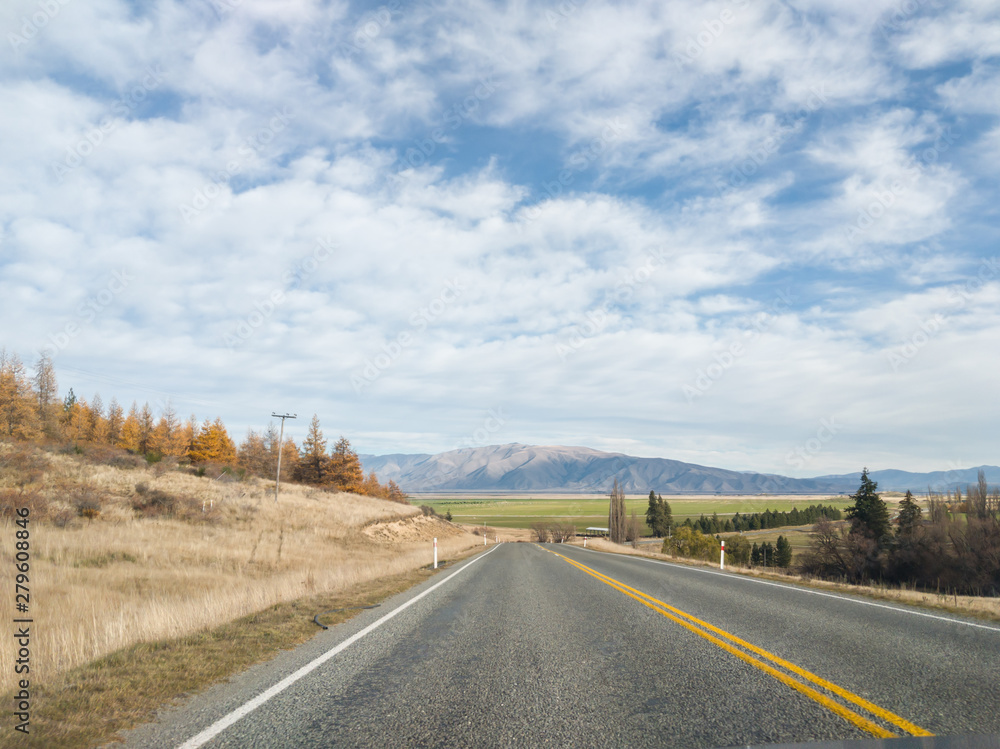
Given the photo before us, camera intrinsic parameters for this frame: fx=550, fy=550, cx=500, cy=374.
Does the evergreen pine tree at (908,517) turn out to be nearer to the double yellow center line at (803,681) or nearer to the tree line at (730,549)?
the tree line at (730,549)

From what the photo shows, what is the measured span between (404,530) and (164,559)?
29644 millimetres

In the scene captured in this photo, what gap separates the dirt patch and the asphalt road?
34217 millimetres

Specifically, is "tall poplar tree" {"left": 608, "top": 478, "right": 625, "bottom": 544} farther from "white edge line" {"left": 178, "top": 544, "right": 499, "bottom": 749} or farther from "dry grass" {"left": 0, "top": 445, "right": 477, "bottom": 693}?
Answer: "white edge line" {"left": 178, "top": 544, "right": 499, "bottom": 749}

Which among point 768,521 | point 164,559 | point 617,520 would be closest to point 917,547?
point 617,520

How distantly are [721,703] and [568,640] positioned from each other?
2.92 m

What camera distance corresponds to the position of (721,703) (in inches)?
184

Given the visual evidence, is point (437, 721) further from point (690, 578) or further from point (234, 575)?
point (234, 575)

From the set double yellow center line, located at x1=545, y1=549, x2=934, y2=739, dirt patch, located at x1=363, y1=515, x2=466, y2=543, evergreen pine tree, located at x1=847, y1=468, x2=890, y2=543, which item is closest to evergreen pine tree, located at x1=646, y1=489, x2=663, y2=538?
evergreen pine tree, located at x1=847, y1=468, x2=890, y2=543

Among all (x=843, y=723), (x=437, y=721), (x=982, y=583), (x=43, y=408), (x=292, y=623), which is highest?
(x=43, y=408)

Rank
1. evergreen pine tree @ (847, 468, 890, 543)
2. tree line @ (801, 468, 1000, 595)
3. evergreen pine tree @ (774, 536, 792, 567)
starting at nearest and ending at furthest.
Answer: tree line @ (801, 468, 1000, 595) → evergreen pine tree @ (847, 468, 890, 543) → evergreen pine tree @ (774, 536, 792, 567)

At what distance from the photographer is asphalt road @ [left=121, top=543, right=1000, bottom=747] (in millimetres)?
4135

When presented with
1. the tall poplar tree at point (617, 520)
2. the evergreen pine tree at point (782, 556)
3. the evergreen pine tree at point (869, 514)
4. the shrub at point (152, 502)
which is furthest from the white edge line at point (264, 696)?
the tall poplar tree at point (617, 520)

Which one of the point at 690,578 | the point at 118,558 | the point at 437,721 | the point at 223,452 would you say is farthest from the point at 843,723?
the point at 223,452

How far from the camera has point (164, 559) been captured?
19.6 meters
